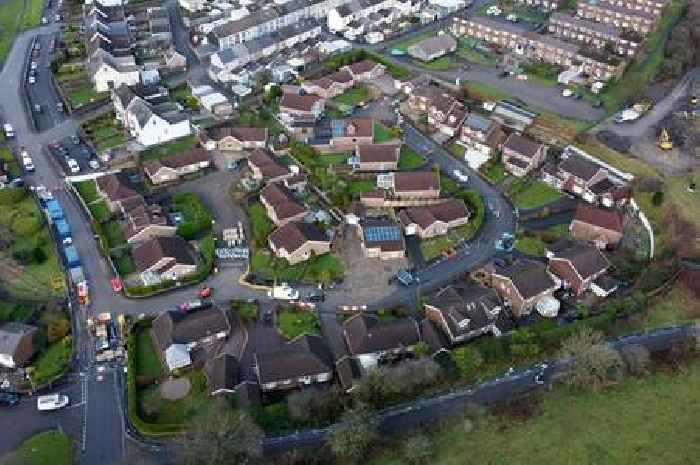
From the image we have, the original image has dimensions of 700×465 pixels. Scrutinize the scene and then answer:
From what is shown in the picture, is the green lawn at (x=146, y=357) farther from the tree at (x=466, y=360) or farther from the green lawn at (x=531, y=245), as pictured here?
the green lawn at (x=531, y=245)

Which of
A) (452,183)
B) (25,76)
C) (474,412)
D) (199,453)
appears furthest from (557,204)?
(25,76)

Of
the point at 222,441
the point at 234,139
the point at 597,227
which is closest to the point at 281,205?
the point at 234,139

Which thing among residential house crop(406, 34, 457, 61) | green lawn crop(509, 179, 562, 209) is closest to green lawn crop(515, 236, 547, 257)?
green lawn crop(509, 179, 562, 209)

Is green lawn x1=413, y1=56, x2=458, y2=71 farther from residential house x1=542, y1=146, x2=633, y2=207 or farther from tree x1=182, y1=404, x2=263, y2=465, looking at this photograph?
tree x1=182, y1=404, x2=263, y2=465

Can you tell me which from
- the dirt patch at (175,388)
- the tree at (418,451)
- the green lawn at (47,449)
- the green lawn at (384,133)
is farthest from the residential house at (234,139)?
the tree at (418,451)

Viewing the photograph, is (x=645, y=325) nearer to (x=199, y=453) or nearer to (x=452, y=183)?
(x=452, y=183)
